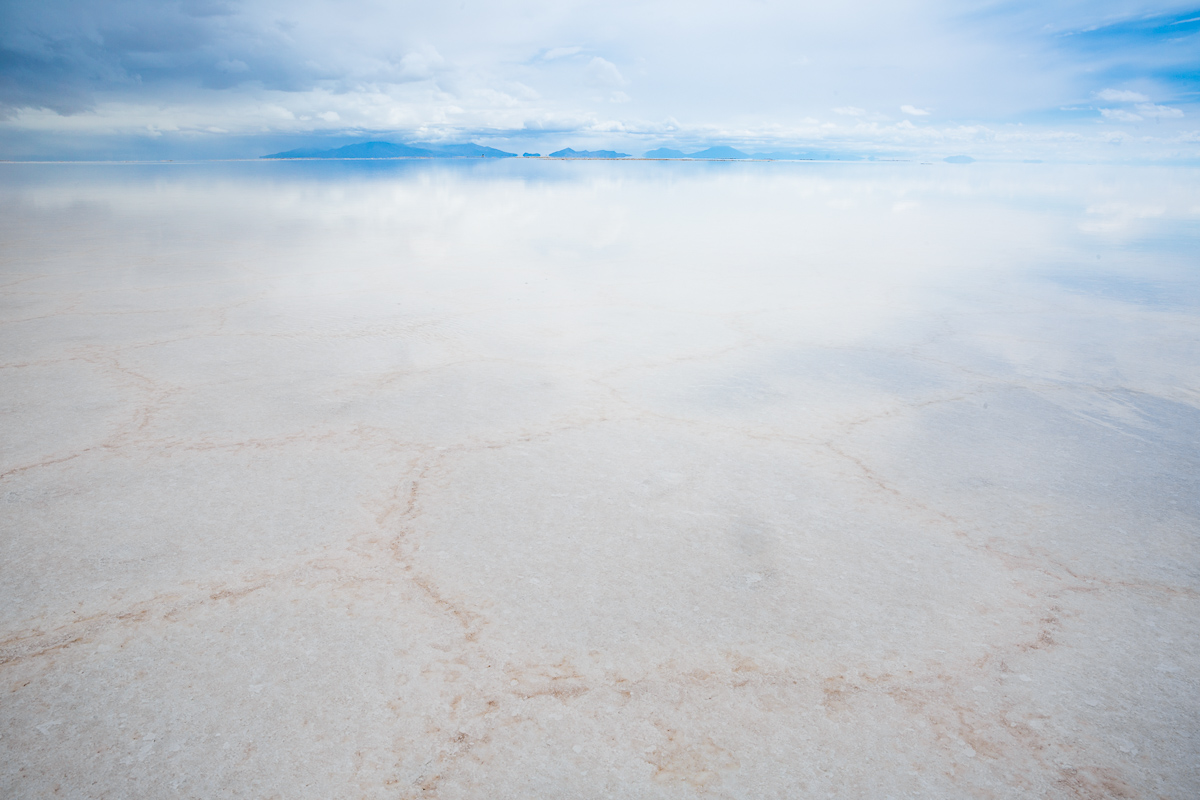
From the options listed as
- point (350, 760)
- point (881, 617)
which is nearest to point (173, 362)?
point (350, 760)

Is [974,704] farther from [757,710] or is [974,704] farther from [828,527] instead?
[828,527]

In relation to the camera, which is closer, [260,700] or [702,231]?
[260,700]

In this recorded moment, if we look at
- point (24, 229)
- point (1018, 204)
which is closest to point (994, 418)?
point (24, 229)

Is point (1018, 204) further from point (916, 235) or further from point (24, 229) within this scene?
point (24, 229)

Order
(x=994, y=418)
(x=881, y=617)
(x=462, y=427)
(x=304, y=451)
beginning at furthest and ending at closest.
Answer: (x=994, y=418), (x=462, y=427), (x=304, y=451), (x=881, y=617)

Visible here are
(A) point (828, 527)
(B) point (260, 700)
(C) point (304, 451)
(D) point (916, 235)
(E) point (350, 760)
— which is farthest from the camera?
(D) point (916, 235)

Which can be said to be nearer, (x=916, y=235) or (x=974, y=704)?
(x=974, y=704)
